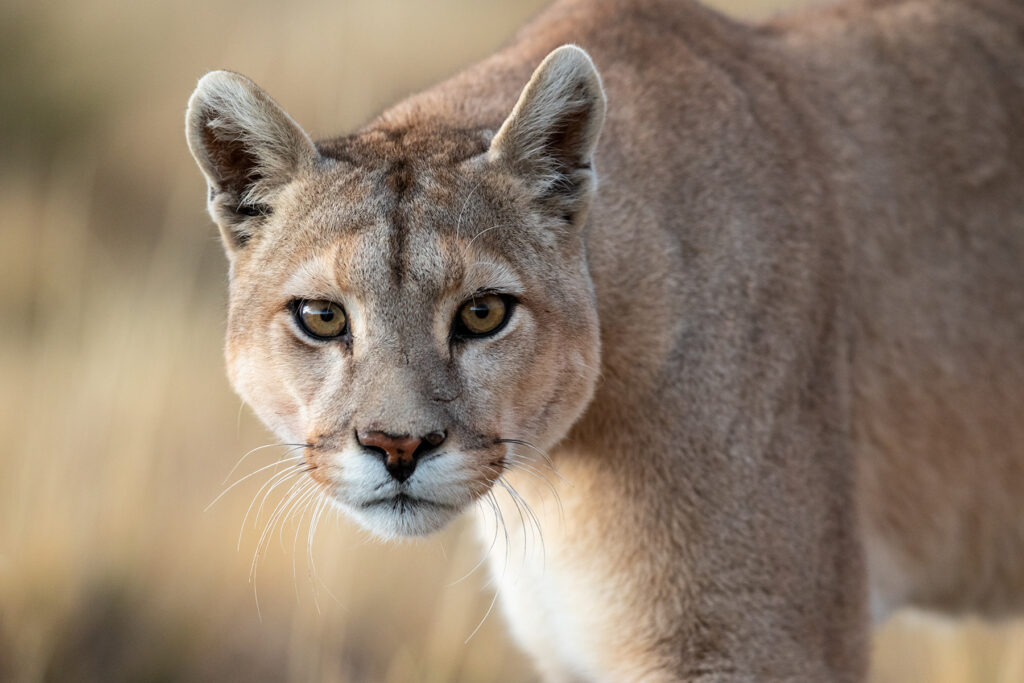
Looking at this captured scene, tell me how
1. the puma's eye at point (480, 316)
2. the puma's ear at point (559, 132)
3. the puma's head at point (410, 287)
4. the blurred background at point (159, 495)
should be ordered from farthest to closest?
the blurred background at point (159, 495) → the puma's ear at point (559, 132) → the puma's eye at point (480, 316) → the puma's head at point (410, 287)

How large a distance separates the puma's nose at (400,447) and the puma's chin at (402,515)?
112mm

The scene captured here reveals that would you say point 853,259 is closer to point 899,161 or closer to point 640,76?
point 899,161

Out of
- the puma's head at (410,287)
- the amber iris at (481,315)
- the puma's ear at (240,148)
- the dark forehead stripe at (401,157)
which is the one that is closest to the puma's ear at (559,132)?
the puma's head at (410,287)

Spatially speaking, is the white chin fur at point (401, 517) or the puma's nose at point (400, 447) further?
the white chin fur at point (401, 517)

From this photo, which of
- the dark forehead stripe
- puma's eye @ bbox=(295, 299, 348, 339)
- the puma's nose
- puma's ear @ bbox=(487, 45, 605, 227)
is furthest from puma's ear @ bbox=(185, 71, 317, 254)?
the puma's nose

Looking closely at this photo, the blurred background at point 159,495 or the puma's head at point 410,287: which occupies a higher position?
the puma's head at point 410,287

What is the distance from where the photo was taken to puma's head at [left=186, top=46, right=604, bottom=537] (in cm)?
323

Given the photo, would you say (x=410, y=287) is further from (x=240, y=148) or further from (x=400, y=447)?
(x=240, y=148)

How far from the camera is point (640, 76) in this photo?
13.6 feet

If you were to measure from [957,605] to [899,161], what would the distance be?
1.69 m

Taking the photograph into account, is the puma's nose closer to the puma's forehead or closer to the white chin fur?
the white chin fur

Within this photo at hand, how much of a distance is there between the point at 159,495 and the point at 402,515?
126 inches

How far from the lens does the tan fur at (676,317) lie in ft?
11.1

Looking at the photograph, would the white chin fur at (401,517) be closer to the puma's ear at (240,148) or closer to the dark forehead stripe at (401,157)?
the dark forehead stripe at (401,157)
